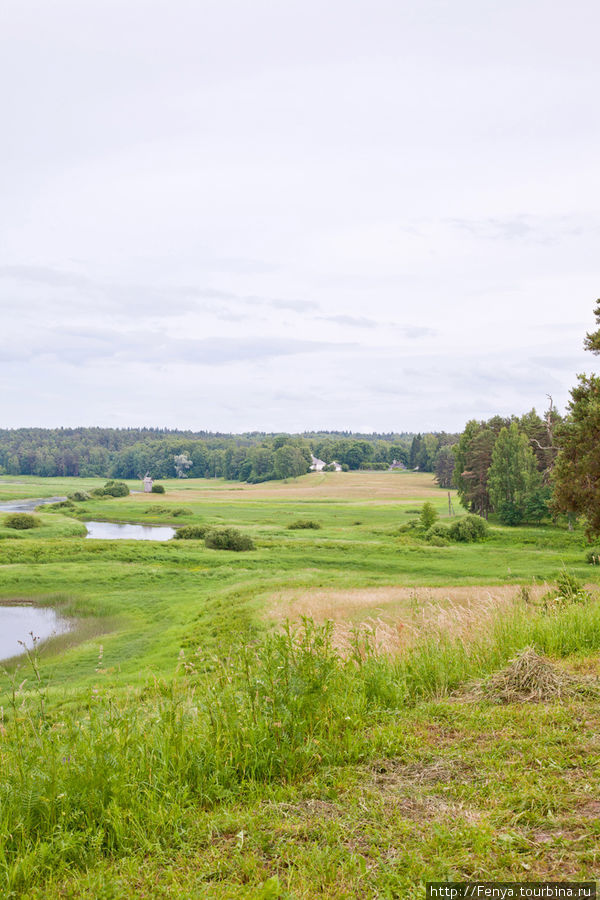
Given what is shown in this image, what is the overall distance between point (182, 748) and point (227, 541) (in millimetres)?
48293

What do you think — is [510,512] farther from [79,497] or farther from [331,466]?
[331,466]

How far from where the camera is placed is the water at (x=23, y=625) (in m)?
25.6

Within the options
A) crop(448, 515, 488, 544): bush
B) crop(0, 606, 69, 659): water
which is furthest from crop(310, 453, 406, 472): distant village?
crop(0, 606, 69, 659): water

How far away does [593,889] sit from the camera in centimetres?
305

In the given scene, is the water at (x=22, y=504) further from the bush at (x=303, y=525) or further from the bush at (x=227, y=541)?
the bush at (x=227, y=541)

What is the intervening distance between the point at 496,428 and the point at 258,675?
7867 cm

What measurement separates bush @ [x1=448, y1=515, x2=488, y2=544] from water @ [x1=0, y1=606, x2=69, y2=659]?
39.3 meters

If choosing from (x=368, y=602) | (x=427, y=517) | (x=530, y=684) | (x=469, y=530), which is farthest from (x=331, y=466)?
(x=530, y=684)

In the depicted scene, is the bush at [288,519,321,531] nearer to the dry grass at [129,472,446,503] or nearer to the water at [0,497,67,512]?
the dry grass at [129,472,446,503]

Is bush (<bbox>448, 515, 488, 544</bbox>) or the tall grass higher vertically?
the tall grass

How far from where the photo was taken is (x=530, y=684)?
6012 millimetres

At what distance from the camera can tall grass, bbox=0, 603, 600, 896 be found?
12.8ft

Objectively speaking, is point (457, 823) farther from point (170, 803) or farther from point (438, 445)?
point (438, 445)

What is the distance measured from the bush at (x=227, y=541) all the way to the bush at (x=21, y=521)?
80.9 ft
